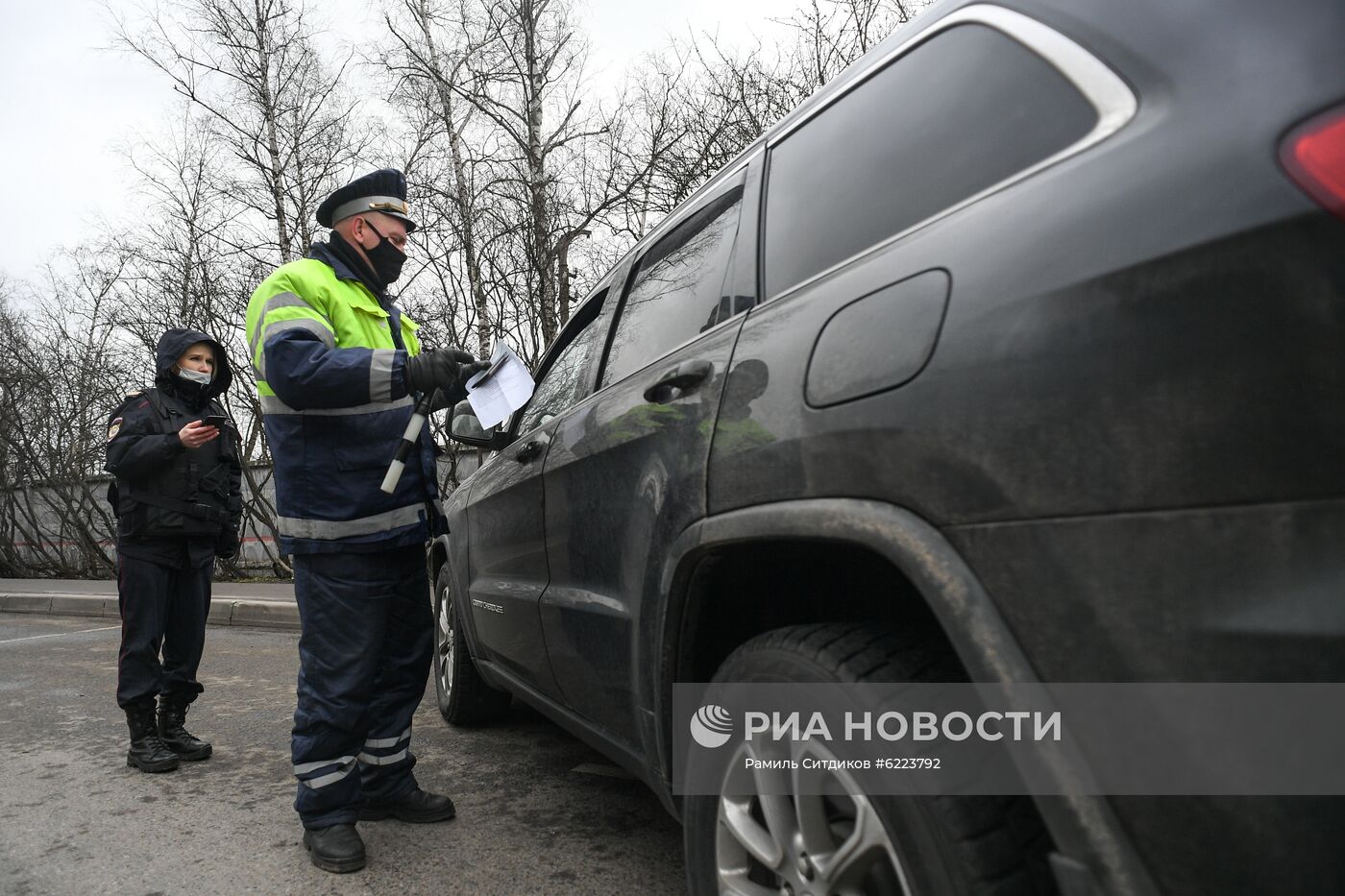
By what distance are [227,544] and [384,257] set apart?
5.64 ft

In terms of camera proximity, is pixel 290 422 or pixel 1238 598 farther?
pixel 290 422

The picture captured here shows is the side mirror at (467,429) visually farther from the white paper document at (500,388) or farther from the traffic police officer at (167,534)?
the traffic police officer at (167,534)

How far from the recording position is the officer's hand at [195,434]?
11.3 feet

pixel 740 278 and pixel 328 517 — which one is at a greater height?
pixel 740 278

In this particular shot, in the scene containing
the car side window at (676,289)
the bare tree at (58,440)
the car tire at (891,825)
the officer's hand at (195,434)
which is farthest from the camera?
the bare tree at (58,440)

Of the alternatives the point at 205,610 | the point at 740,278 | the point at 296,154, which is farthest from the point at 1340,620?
the point at 296,154

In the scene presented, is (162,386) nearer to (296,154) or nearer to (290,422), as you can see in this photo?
(290,422)

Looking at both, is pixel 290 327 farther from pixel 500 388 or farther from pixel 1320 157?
pixel 1320 157

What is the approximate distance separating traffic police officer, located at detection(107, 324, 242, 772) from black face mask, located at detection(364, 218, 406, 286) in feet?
4.07

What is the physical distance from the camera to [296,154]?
41.4 ft

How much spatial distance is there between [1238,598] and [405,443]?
2178 millimetres

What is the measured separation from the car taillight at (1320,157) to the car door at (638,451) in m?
0.89

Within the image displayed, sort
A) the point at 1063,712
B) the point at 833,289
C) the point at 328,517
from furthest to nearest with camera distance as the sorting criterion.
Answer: the point at 328,517, the point at 833,289, the point at 1063,712

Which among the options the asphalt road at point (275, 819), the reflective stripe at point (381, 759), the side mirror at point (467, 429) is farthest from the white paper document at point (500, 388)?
the asphalt road at point (275, 819)
